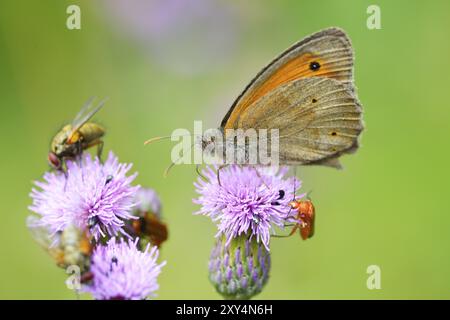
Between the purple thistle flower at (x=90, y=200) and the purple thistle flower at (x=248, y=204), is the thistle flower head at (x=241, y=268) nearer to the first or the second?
the purple thistle flower at (x=248, y=204)

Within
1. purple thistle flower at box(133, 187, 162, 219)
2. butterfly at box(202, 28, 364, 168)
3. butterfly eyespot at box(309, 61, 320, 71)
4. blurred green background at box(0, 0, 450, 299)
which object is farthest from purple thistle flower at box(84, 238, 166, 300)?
blurred green background at box(0, 0, 450, 299)

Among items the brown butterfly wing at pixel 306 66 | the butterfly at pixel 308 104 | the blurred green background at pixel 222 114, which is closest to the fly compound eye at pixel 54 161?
the butterfly at pixel 308 104

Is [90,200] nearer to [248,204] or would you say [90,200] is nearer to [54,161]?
[54,161]

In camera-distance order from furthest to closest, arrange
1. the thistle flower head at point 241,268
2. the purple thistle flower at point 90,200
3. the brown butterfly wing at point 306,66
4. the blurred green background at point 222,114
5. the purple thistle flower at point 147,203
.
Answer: the blurred green background at point 222,114 < the purple thistle flower at point 147,203 < the brown butterfly wing at point 306,66 < the thistle flower head at point 241,268 < the purple thistle flower at point 90,200

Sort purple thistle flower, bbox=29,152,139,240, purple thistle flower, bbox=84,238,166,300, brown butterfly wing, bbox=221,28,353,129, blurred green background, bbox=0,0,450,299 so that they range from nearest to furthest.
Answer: purple thistle flower, bbox=84,238,166,300 < purple thistle flower, bbox=29,152,139,240 < brown butterfly wing, bbox=221,28,353,129 < blurred green background, bbox=0,0,450,299

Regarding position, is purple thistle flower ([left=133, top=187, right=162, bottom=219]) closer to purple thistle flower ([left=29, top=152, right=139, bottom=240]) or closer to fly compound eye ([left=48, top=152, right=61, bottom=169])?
purple thistle flower ([left=29, top=152, right=139, bottom=240])

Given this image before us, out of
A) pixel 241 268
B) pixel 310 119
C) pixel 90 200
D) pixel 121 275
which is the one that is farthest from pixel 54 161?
pixel 310 119
